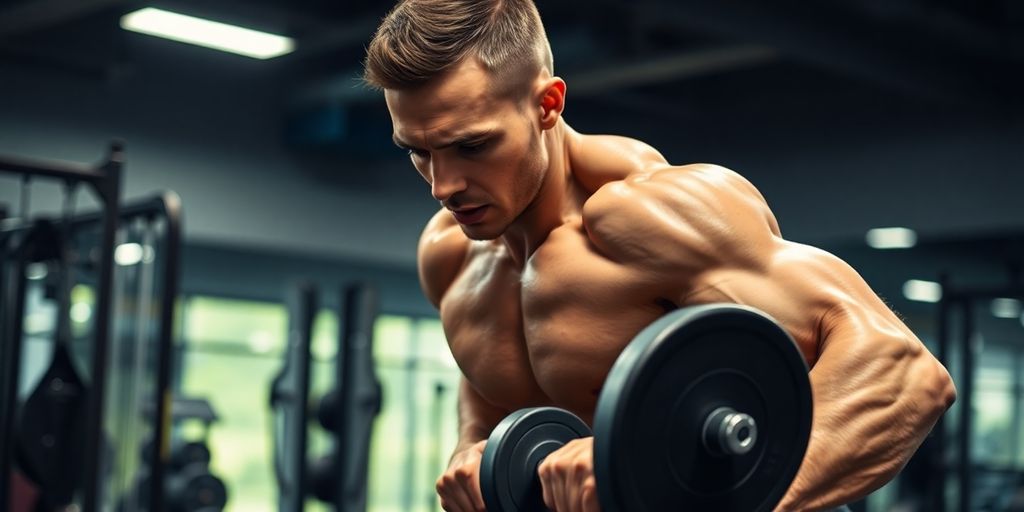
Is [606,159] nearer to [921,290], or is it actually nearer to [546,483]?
[546,483]

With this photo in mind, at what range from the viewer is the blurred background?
6020mm

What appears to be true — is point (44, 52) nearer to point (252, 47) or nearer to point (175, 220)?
point (252, 47)

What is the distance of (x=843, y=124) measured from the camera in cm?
736

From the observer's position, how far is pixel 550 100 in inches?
59.7

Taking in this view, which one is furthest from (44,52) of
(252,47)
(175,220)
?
(175,220)

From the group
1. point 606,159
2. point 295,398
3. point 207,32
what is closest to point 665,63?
point 207,32

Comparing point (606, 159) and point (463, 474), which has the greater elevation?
point (606, 159)

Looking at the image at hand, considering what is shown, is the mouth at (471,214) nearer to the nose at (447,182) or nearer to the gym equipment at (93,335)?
the nose at (447,182)

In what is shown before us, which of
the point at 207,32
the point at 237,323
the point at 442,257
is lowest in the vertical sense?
the point at 442,257

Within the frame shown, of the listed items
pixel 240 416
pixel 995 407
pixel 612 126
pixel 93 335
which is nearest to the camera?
pixel 93 335

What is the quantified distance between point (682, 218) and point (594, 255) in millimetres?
136

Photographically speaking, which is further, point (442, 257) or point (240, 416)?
point (240, 416)

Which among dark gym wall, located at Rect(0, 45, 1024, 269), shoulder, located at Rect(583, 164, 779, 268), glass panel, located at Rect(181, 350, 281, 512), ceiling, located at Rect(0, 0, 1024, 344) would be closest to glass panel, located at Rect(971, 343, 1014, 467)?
ceiling, located at Rect(0, 0, 1024, 344)

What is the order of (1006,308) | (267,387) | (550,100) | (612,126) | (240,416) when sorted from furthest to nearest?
1. (1006,308)
2. (240,416)
3. (267,387)
4. (612,126)
5. (550,100)
